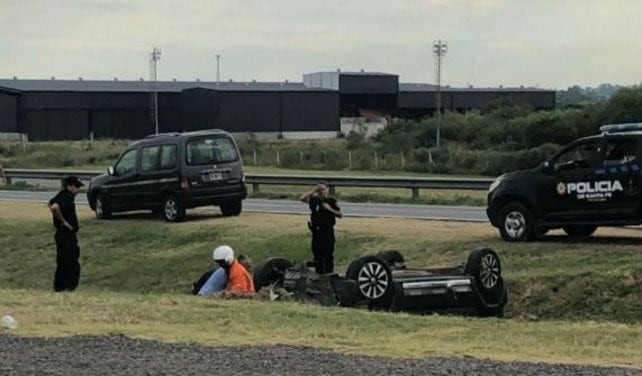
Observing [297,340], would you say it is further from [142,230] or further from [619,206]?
[142,230]

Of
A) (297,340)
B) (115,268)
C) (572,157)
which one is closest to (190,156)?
(115,268)

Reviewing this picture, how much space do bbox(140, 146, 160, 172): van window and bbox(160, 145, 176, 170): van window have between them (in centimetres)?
24

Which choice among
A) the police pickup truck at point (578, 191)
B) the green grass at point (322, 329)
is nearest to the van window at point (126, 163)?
the police pickup truck at point (578, 191)

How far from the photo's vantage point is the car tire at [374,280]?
1429cm

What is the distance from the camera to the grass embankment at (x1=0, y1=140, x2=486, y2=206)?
3400 cm

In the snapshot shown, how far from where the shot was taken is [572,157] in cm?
1953

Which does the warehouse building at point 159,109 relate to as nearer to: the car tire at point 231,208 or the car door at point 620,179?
the car tire at point 231,208

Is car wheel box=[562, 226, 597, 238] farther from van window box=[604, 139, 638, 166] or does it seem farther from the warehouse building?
the warehouse building

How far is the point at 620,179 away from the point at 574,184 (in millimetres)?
847

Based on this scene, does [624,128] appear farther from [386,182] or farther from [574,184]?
[386,182]

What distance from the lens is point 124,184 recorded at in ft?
90.5

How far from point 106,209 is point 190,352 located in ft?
63.2

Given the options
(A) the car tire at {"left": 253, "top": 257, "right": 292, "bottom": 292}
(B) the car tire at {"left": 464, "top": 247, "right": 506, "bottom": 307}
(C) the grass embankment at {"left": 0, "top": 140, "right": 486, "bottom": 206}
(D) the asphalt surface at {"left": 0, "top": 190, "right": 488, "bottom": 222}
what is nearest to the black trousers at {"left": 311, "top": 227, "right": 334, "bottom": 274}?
(A) the car tire at {"left": 253, "top": 257, "right": 292, "bottom": 292}

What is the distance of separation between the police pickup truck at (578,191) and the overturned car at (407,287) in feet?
13.8
